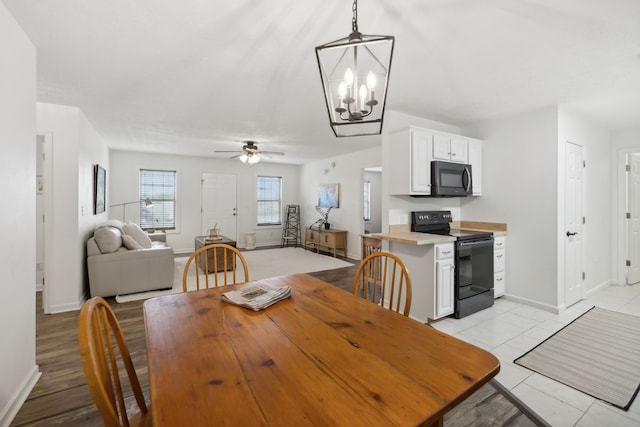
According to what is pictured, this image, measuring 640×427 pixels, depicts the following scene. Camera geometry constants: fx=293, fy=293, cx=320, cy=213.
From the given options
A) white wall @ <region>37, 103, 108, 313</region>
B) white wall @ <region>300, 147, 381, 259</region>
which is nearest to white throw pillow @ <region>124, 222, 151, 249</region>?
white wall @ <region>37, 103, 108, 313</region>

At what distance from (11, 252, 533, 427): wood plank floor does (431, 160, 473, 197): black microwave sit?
6.89ft

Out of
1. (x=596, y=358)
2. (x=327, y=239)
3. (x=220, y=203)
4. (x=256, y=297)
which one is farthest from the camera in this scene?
(x=220, y=203)

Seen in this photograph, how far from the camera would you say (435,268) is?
300cm

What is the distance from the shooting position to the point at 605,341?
273cm

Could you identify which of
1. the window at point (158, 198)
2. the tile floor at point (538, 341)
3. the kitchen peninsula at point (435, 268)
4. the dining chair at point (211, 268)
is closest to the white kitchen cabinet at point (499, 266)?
the kitchen peninsula at point (435, 268)

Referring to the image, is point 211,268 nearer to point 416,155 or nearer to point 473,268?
point 416,155

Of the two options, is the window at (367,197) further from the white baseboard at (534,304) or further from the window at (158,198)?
the white baseboard at (534,304)

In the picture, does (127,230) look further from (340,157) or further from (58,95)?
(340,157)

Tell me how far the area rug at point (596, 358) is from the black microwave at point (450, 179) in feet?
5.69

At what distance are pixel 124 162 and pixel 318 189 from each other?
181 inches

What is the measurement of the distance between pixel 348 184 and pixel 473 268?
154 inches

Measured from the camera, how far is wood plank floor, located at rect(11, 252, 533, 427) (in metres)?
1.76

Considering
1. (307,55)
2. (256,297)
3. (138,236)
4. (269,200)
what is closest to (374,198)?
(269,200)

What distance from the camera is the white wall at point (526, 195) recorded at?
11.0 ft
